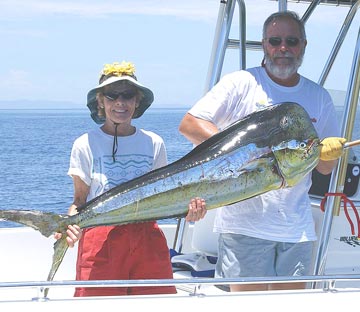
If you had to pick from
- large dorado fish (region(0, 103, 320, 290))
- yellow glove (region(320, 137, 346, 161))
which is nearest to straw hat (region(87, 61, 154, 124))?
large dorado fish (region(0, 103, 320, 290))

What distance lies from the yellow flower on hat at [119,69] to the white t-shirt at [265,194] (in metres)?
0.33

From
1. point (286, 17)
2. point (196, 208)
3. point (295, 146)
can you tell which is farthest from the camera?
point (286, 17)

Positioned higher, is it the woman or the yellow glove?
the yellow glove

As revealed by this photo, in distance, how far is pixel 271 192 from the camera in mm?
3689

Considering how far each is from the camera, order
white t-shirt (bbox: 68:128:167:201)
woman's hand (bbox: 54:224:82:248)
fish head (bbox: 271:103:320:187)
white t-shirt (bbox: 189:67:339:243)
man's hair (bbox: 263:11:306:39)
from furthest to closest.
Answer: man's hair (bbox: 263:11:306:39)
white t-shirt (bbox: 189:67:339:243)
white t-shirt (bbox: 68:128:167:201)
fish head (bbox: 271:103:320:187)
woman's hand (bbox: 54:224:82:248)

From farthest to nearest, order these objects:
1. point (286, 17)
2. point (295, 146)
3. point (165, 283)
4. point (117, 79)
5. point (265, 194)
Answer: point (286, 17) < point (265, 194) < point (117, 79) < point (295, 146) < point (165, 283)

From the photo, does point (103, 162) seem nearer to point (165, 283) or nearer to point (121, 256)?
point (121, 256)

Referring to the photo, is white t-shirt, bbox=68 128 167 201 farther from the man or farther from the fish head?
the fish head

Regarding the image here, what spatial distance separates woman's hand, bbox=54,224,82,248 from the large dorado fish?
2 centimetres

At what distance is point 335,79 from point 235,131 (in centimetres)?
193

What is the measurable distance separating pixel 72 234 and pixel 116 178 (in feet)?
1.21

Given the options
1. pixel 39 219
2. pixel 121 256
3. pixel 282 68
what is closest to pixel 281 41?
pixel 282 68

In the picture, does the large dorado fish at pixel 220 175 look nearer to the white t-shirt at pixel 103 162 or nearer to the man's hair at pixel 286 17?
the white t-shirt at pixel 103 162

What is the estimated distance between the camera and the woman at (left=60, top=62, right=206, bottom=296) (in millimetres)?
3529
